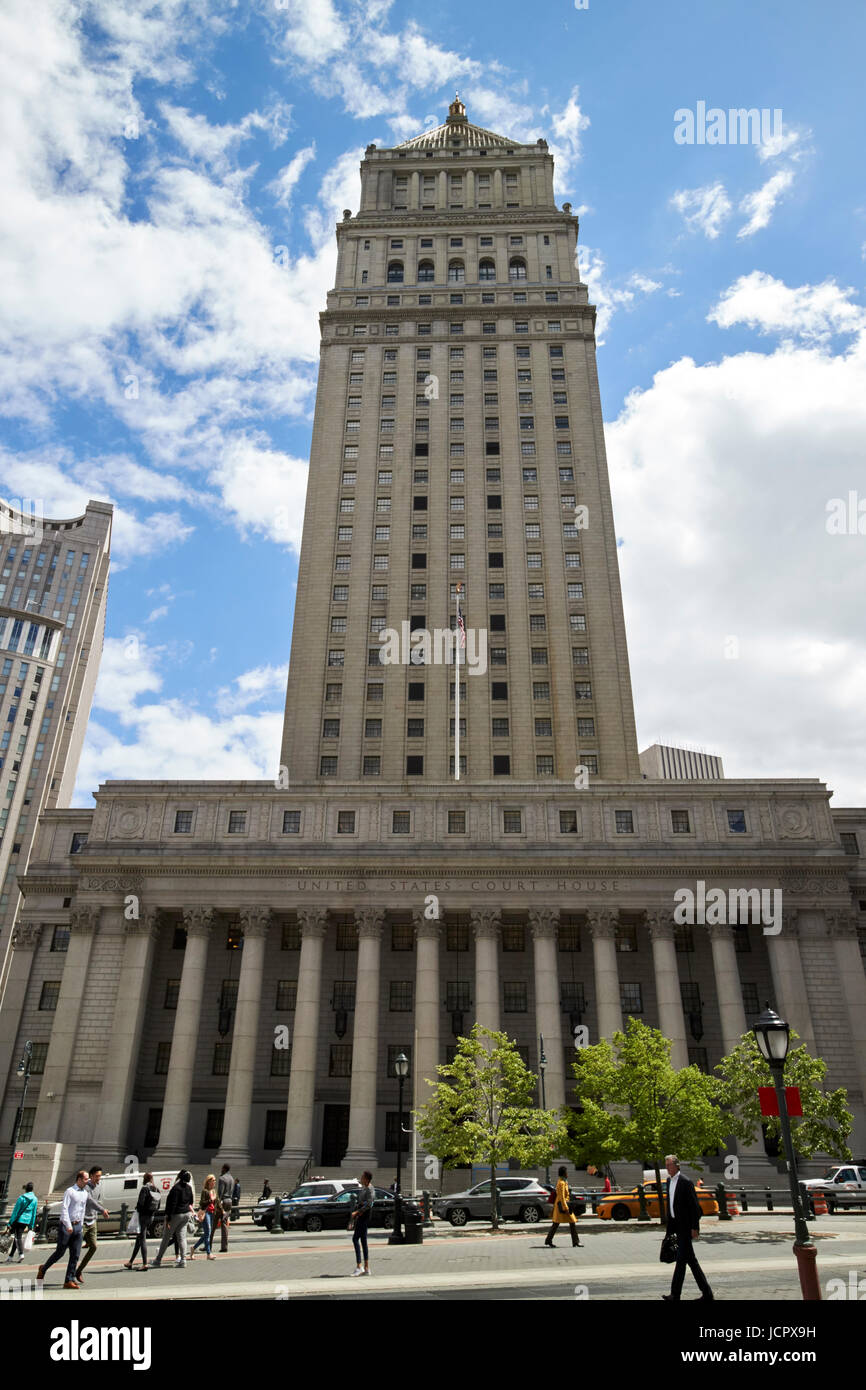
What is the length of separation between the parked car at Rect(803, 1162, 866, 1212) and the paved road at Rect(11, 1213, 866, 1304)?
507 cm

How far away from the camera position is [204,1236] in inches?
890

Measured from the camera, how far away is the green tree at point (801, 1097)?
108 feet

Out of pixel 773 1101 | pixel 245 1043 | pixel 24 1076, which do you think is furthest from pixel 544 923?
pixel 773 1101

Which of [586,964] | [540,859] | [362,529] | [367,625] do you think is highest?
[362,529]

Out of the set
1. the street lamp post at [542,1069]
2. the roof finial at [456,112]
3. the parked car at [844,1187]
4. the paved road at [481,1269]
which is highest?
the roof finial at [456,112]

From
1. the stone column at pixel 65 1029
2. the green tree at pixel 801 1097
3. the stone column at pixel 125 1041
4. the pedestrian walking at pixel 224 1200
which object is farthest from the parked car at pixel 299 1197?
the stone column at pixel 65 1029

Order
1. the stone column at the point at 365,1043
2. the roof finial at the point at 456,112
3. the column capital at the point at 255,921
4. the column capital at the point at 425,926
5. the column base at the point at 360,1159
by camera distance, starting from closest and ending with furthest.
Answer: the column base at the point at 360,1159 < the stone column at the point at 365,1043 < the column capital at the point at 425,926 < the column capital at the point at 255,921 < the roof finial at the point at 456,112

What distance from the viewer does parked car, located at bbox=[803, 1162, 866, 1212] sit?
3416cm

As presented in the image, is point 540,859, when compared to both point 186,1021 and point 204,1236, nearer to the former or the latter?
point 186,1021

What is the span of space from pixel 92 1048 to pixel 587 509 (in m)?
56.7

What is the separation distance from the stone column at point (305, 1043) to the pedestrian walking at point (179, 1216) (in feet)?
96.6

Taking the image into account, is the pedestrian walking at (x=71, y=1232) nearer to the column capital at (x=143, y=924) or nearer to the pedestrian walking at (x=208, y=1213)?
the pedestrian walking at (x=208, y=1213)

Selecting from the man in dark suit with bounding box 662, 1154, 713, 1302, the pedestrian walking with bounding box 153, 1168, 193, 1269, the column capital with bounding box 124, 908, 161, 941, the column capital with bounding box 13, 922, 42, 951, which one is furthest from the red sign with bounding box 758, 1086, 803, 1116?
the column capital with bounding box 13, 922, 42, 951
